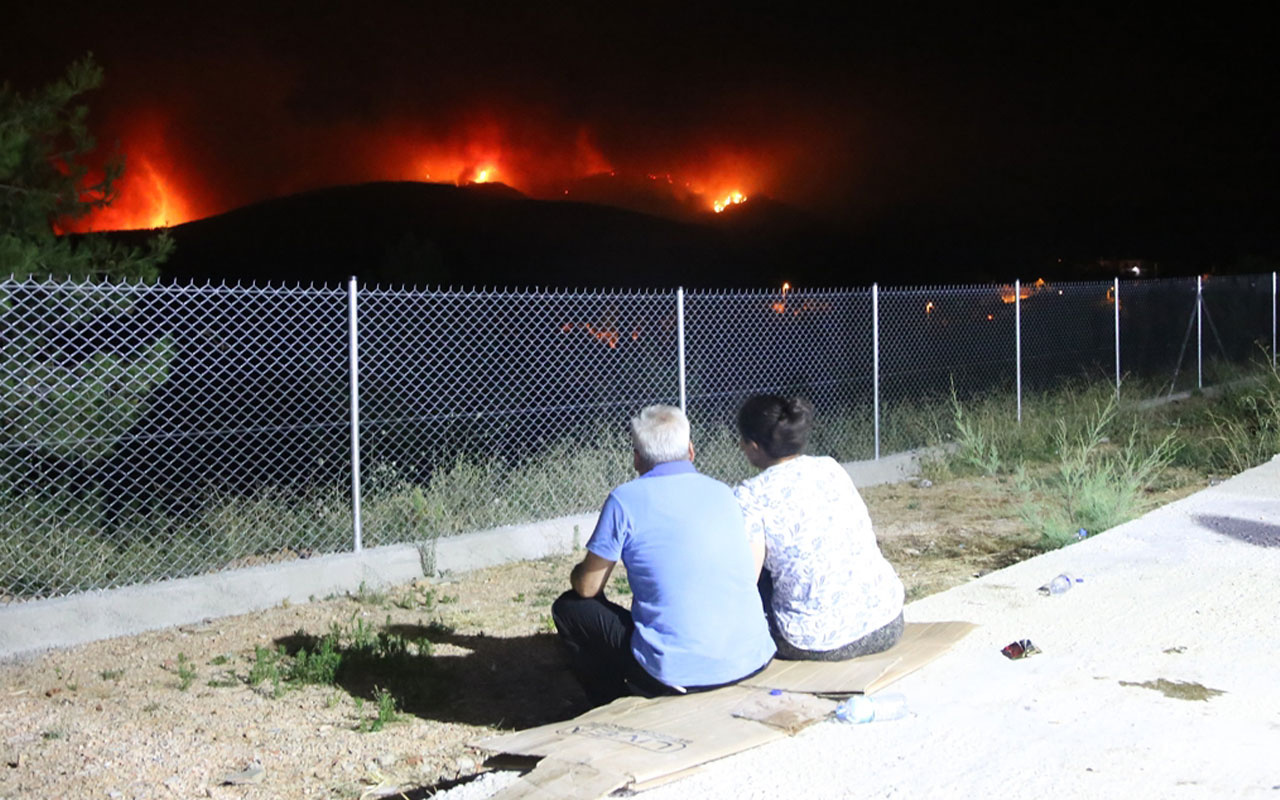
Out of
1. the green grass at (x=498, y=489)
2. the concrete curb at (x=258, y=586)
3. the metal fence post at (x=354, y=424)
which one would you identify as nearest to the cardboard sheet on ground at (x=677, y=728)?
the green grass at (x=498, y=489)

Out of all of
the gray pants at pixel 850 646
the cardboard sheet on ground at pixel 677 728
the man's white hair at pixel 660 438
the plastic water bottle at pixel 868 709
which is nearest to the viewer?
the cardboard sheet on ground at pixel 677 728

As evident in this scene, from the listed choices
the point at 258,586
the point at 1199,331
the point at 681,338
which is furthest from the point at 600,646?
the point at 1199,331

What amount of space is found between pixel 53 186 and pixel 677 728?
681cm

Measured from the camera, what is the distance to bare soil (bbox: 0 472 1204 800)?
4.24m

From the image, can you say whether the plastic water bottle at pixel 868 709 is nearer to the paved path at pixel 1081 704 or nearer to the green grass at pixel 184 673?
the paved path at pixel 1081 704

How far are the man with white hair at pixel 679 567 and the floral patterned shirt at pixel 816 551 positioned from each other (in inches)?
6.3

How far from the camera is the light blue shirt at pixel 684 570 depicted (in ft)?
13.2

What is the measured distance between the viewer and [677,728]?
378cm

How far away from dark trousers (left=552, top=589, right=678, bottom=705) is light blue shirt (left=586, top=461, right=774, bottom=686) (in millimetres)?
143

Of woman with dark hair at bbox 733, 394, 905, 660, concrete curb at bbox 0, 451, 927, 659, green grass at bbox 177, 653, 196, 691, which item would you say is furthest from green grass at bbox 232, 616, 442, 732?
woman with dark hair at bbox 733, 394, 905, 660

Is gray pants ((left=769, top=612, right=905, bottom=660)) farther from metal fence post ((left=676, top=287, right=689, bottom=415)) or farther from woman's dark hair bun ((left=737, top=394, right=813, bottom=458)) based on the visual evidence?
metal fence post ((left=676, top=287, right=689, bottom=415))

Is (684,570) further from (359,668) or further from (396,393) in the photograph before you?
(396,393)

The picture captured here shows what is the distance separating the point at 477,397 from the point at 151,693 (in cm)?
499

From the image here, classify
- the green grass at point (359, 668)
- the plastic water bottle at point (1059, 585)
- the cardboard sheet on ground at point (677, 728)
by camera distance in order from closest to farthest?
1. the cardboard sheet on ground at point (677, 728)
2. the green grass at point (359, 668)
3. the plastic water bottle at point (1059, 585)
